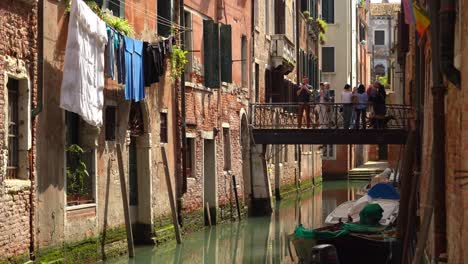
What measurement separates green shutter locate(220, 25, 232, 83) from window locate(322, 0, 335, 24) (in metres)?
26.1

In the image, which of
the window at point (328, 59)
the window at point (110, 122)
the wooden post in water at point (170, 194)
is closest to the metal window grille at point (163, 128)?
the wooden post in water at point (170, 194)

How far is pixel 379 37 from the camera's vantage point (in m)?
68.9

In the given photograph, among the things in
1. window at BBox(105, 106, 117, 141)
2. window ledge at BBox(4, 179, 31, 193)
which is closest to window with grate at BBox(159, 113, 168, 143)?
window at BBox(105, 106, 117, 141)

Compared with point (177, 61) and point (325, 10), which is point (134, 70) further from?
point (325, 10)

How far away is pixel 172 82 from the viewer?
18.3m

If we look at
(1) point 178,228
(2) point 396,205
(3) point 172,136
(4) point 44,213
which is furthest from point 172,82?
(4) point 44,213

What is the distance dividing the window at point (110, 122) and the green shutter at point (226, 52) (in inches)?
238

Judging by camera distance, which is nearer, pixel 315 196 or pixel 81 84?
pixel 81 84

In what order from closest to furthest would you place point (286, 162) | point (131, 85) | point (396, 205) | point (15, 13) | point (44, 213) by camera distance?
1. point (15, 13)
2. point (44, 213)
3. point (131, 85)
4. point (396, 205)
5. point (286, 162)

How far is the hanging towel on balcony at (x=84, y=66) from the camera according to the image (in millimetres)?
12414

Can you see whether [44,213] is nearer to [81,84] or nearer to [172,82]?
[81,84]

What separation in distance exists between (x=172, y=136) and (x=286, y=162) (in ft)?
44.7

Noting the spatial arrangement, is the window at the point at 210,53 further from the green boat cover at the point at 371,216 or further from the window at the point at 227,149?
the green boat cover at the point at 371,216

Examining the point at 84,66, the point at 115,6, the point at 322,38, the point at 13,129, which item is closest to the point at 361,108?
the point at 115,6
